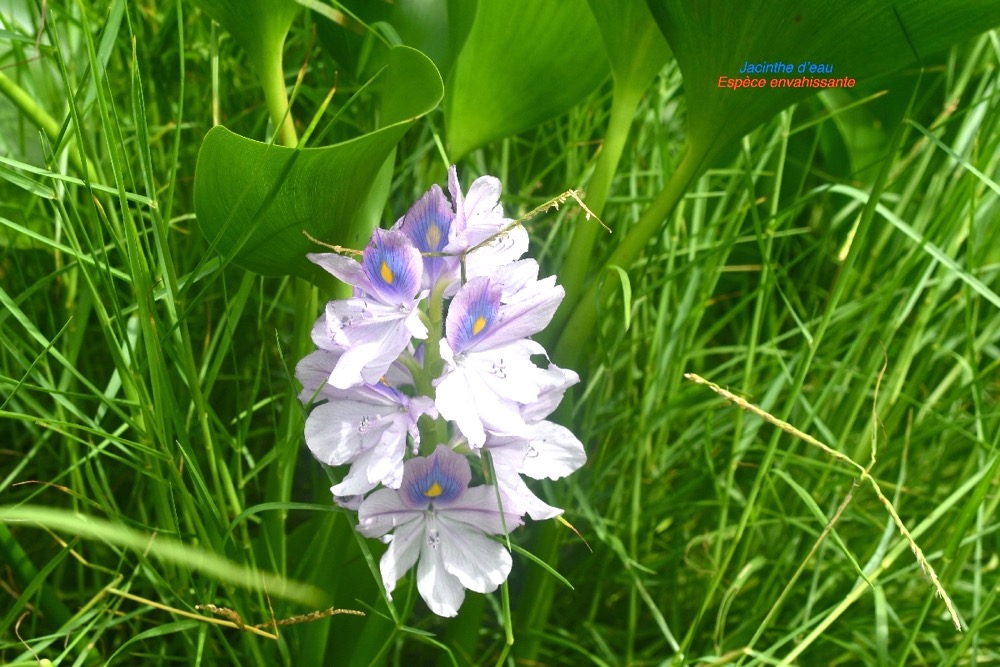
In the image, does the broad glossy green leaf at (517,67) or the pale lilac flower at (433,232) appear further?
the broad glossy green leaf at (517,67)

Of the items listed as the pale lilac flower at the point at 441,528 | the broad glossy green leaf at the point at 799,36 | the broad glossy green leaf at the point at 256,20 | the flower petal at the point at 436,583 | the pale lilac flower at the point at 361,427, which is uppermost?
the broad glossy green leaf at the point at 799,36

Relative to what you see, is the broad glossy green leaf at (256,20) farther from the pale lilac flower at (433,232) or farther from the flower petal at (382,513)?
the flower petal at (382,513)

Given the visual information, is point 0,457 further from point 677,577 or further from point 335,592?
point 677,577

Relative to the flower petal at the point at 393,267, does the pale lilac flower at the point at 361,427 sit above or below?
below

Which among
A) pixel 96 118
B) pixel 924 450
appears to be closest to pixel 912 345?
pixel 924 450

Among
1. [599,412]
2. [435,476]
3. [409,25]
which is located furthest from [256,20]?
[599,412]

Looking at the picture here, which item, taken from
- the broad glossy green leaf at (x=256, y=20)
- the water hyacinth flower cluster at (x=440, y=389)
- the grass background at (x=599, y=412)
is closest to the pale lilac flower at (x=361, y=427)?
the water hyacinth flower cluster at (x=440, y=389)

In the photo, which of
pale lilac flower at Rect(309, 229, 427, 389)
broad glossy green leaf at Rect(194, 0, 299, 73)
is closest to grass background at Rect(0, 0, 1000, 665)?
broad glossy green leaf at Rect(194, 0, 299, 73)
